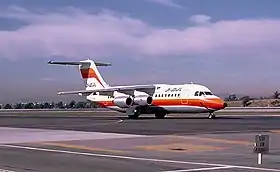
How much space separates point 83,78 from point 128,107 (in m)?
11.4

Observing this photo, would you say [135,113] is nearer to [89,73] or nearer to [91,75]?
[91,75]

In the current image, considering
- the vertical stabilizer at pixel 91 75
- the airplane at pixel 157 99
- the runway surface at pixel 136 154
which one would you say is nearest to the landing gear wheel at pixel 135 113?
the airplane at pixel 157 99

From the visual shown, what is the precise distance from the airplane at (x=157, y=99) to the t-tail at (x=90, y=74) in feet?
2.20

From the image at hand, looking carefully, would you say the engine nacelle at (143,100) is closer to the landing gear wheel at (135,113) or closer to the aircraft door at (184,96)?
the landing gear wheel at (135,113)

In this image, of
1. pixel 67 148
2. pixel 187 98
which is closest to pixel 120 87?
pixel 187 98

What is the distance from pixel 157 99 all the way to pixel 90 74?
38.0 feet

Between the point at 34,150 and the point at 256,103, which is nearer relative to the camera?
the point at 34,150

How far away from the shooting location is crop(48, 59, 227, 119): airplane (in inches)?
2083

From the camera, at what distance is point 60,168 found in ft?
46.9

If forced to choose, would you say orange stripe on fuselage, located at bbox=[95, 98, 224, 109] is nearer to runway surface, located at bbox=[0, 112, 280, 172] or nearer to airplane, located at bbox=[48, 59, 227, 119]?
airplane, located at bbox=[48, 59, 227, 119]

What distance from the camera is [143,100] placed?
56219 mm

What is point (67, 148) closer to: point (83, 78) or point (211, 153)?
point (211, 153)

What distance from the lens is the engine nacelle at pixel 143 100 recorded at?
184ft

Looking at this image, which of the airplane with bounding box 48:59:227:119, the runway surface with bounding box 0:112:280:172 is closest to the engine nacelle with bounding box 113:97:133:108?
the airplane with bounding box 48:59:227:119
